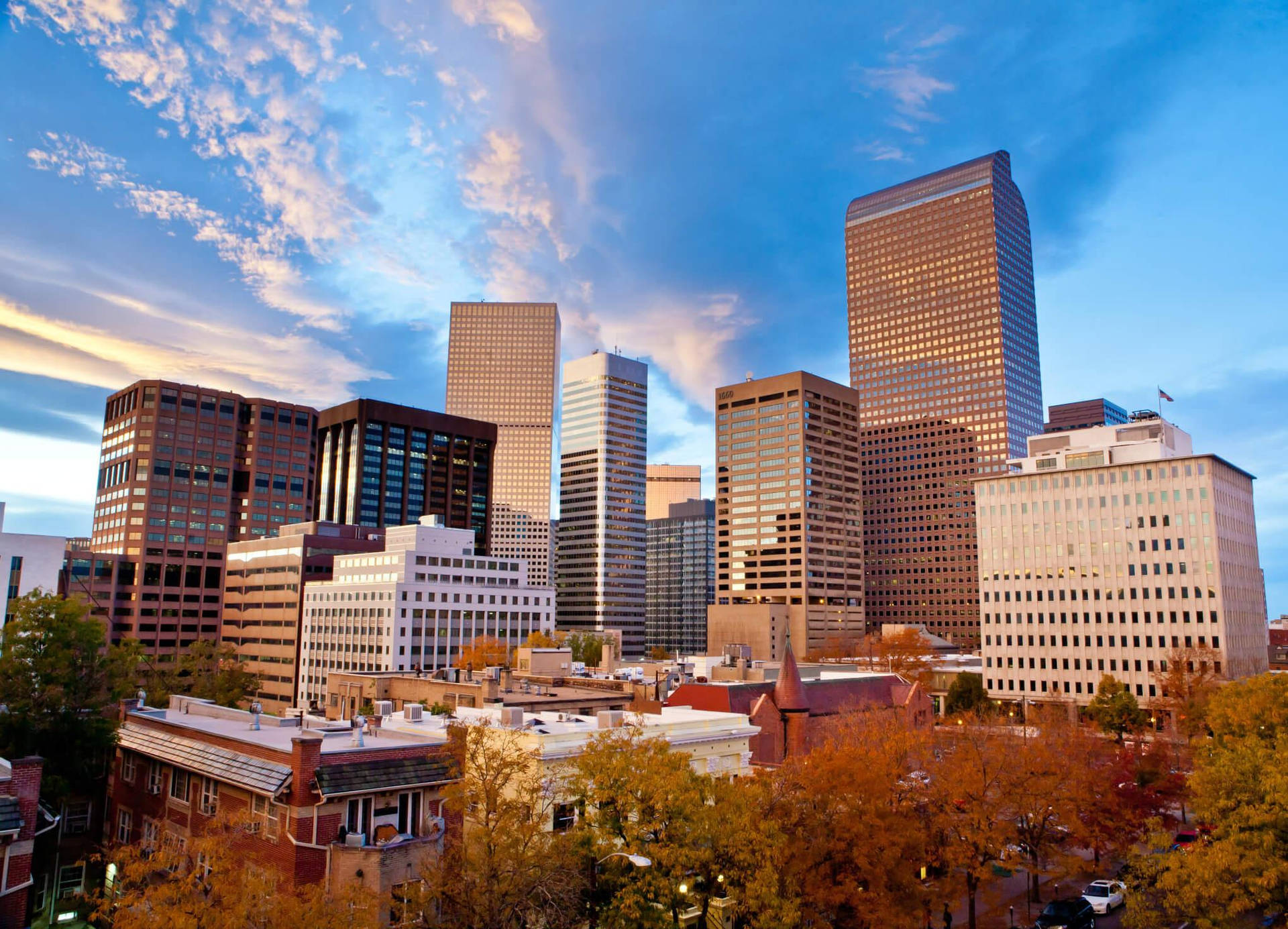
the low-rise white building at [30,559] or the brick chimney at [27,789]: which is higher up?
the low-rise white building at [30,559]

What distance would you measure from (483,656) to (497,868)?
357 feet

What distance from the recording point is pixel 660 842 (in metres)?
33.8

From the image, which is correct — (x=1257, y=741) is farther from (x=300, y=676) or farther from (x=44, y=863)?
(x=300, y=676)

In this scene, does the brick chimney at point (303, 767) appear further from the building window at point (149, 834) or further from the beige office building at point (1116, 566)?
the beige office building at point (1116, 566)

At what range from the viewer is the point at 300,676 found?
6786 inches

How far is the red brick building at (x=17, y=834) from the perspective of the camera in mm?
29188

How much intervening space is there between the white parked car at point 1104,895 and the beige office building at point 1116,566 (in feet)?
276

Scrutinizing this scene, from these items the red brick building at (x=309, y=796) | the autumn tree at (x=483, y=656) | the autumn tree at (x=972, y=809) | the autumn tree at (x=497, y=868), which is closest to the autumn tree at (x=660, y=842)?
the autumn tree at (x=497, y=868)

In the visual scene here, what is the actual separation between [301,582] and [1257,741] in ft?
556

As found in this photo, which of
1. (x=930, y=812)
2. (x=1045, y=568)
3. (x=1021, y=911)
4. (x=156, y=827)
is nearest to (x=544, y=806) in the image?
(x=156, y=827)

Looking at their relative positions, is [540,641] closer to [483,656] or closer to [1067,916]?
[483,656]

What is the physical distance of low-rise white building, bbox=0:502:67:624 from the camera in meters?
130

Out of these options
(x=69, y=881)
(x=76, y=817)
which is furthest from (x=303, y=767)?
(x=76, y=817)

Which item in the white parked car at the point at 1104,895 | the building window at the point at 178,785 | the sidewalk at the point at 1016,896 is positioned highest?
the building window at the point at 178,785
